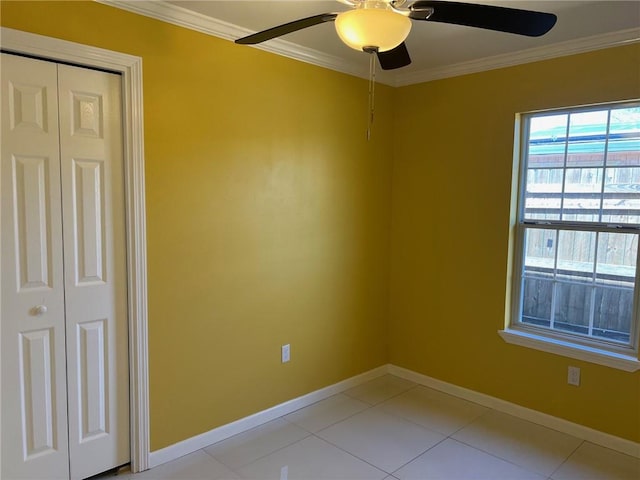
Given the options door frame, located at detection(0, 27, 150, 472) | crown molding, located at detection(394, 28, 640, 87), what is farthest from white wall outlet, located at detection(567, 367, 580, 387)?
door frame, located at detection(0, 27, 150, 472)

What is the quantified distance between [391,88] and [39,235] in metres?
2.75

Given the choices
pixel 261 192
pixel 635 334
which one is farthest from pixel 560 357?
pixel 261 192

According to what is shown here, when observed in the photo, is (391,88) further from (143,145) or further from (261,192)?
(143,145)

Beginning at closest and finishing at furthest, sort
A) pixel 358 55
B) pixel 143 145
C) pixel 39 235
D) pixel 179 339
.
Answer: pixel 39 235, pixel 143 145, pixel 179 339, pixel 358 55

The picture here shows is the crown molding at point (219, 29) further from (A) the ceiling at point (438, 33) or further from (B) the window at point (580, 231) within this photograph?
(B) the window at point (580, 231)

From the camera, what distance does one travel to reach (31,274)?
2.03m

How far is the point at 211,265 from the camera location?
262 centimetres

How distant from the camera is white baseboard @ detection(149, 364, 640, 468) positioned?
102 inches

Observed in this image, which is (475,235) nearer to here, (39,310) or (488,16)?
(488,16)

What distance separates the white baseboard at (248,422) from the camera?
2506mm

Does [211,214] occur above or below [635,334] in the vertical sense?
above

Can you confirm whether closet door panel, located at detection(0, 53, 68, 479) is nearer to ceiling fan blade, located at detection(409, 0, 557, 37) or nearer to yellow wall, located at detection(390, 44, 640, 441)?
ceiling fan blade, located at detection(409, 0, 557, 37)

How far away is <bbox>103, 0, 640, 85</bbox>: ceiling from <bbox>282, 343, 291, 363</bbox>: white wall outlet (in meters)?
1.94

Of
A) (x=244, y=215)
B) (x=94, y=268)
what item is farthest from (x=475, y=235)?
(x=94, y=268)
